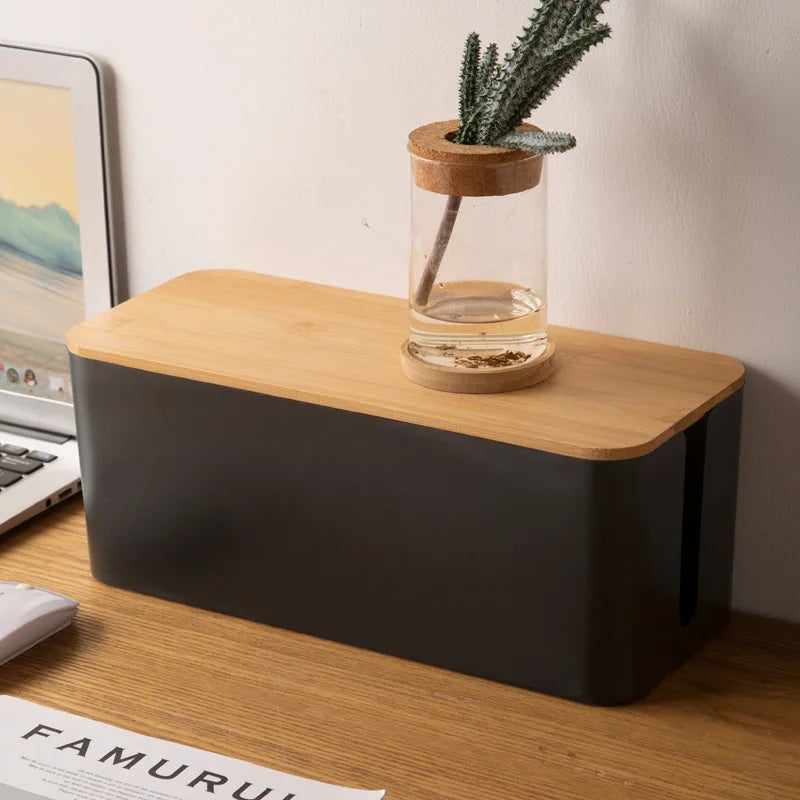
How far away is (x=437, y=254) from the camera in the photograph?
90cm

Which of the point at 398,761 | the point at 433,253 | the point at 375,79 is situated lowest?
the point at 398,761

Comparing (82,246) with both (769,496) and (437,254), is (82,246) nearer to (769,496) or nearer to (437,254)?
Answer: (437,254)

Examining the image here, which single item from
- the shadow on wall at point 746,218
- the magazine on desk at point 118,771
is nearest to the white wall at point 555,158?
the shadow on wall at point 746,218

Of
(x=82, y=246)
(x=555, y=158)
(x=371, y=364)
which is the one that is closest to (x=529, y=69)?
(x=555, y=158)

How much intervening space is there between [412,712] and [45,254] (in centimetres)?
57

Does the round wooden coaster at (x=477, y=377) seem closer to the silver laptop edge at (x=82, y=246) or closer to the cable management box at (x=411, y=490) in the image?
the cable management box at (x=411, y=490)

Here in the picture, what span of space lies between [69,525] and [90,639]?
0.19 meters

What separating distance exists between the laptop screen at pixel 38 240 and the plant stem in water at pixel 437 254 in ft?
1.33

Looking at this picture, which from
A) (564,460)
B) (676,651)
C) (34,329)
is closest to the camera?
(564,460)

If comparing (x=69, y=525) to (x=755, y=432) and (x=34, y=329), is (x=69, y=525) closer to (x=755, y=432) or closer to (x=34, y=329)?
(x=34, y=329)

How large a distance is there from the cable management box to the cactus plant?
0.16m

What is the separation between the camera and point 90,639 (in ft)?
3.14

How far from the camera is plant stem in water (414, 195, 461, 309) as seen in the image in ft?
2.90

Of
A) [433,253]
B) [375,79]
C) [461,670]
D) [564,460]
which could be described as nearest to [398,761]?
[461,670]
